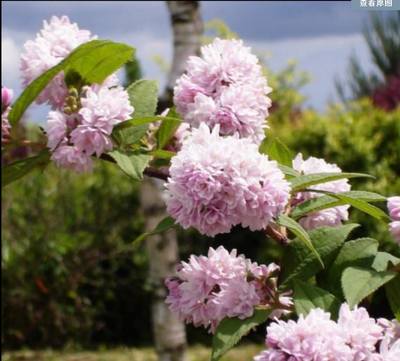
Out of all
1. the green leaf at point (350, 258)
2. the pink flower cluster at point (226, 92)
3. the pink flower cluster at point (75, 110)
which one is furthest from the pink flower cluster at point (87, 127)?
the green leaf at point (350, 258)

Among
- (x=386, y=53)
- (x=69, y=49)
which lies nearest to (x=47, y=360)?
(x=69, y=49)

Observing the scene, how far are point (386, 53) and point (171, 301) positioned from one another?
64.5 ft

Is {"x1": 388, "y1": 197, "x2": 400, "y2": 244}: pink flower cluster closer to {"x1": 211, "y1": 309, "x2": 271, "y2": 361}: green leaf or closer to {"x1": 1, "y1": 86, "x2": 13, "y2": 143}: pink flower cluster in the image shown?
{"x1": 211, "y1": 309, "x2": 271, "y2": 361}: green leaf

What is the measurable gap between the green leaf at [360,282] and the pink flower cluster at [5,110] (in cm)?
70

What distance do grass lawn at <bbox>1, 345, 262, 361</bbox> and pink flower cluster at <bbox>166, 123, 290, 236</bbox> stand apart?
225 inches

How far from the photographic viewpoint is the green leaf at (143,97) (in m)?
1.69

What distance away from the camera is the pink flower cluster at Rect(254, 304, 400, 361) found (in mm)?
1243

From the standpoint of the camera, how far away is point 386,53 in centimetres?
2055

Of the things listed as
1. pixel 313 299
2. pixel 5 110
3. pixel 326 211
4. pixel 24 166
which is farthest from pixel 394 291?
pixel 5 110

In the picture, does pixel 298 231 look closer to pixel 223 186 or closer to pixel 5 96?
pixel 223 186

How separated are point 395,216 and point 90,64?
588 millimetres

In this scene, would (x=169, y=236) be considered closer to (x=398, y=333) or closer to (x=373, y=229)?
(x=373, y=229)

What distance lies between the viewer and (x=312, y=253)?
4.91 feet

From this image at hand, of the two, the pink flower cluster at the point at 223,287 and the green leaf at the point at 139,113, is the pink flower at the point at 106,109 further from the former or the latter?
the pink flower cluster at the point at 223,287
